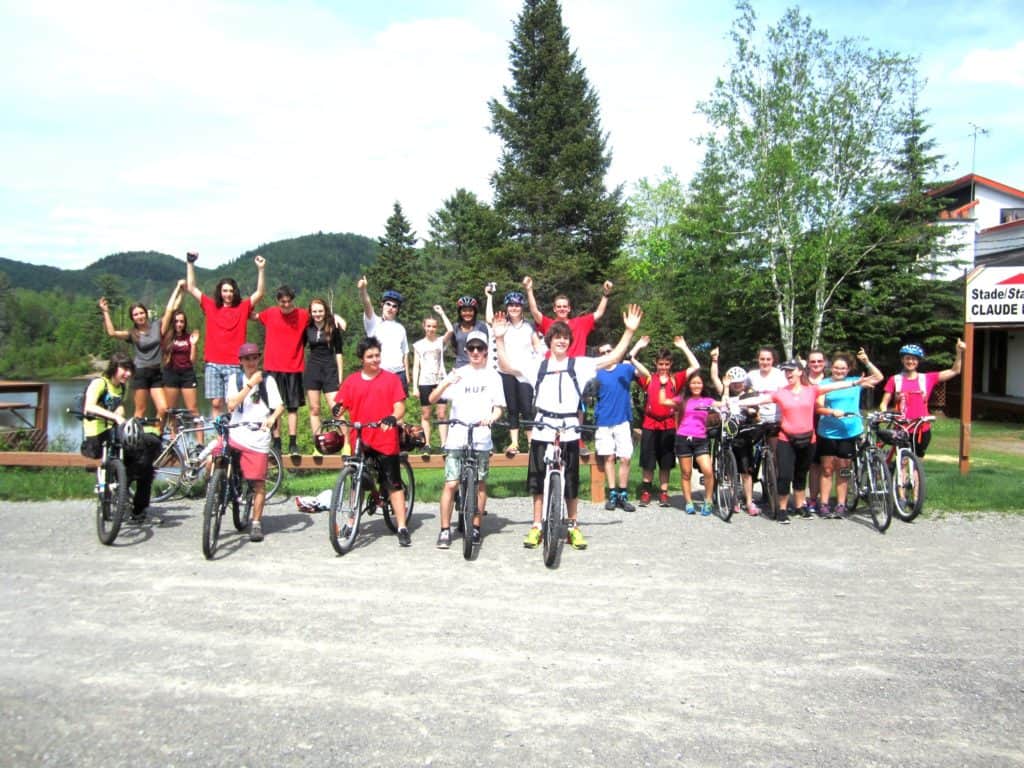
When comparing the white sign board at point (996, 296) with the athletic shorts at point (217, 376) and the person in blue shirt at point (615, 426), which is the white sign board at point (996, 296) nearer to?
the person in blue shirt at point (615, 426)

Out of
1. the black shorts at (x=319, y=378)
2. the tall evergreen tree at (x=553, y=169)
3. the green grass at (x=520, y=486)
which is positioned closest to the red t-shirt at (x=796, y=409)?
the green grass at (x=520, y=486)

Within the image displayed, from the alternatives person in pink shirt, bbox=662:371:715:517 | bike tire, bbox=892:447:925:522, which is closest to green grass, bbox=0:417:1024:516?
bike tire, bbox=892:447:925:522

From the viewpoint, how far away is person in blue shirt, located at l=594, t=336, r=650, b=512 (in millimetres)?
9414

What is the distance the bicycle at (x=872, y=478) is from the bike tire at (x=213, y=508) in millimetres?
6794

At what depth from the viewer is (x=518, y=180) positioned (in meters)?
36.8

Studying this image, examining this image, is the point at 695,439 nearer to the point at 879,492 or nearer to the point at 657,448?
the point at 657,448

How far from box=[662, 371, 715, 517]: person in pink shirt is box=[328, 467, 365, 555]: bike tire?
3955 mm

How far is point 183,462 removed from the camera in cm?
A: 973

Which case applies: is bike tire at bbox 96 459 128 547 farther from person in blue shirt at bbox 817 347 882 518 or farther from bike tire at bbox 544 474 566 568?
person in blue shirt at bbox 817 347 882 518

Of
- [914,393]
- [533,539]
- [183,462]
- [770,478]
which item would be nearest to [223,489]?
[183,462]

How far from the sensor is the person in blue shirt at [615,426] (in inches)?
371

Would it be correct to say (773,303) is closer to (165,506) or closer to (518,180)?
(518,180)

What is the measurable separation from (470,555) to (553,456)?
3.88 ft

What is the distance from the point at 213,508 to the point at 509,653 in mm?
3526
